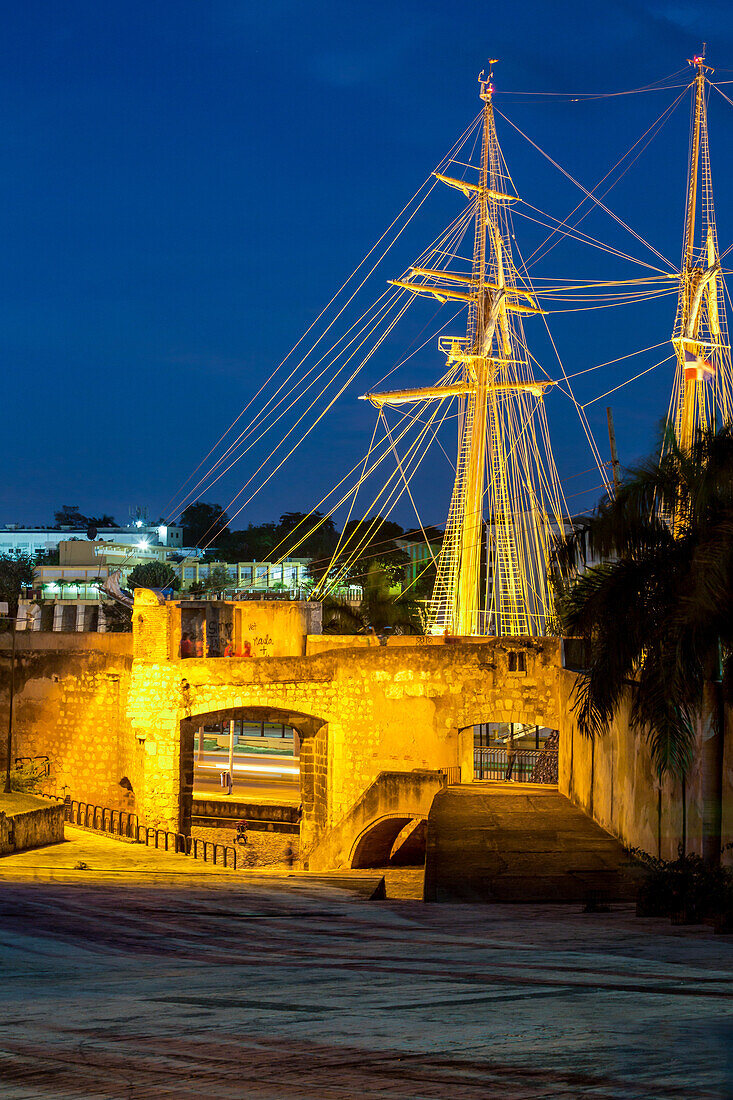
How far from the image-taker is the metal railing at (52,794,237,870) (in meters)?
22.8

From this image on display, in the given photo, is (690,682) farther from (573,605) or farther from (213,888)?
(213,888)

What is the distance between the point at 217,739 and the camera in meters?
48.3

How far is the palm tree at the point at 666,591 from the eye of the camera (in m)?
9.68

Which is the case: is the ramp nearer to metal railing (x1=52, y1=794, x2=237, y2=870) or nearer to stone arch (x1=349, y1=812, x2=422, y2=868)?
stone arch (x1=349, y1=812, x2=422, y2=868)

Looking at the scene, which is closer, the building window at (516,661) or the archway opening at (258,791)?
the building window at (516,661)

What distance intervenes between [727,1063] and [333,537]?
8293cm

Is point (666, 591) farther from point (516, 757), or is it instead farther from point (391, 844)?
point (516, 757)

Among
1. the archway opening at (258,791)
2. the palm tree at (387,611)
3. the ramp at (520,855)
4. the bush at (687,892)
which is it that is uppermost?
the palm tree at (387,611)

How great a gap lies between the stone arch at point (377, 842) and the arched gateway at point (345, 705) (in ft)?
0.35

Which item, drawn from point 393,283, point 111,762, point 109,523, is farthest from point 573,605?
point 109,523

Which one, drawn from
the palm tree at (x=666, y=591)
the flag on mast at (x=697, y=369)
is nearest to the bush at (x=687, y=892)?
the palm tree at (x=666, y=591)

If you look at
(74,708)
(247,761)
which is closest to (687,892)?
(74,708)

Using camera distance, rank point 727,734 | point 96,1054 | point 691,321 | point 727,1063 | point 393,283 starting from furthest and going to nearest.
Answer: point 393,283
point 691,321
point 727,734
point 96,1054
point 727,1063

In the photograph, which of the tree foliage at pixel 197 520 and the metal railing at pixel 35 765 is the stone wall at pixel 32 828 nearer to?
the metal railing at pixel 35 765
